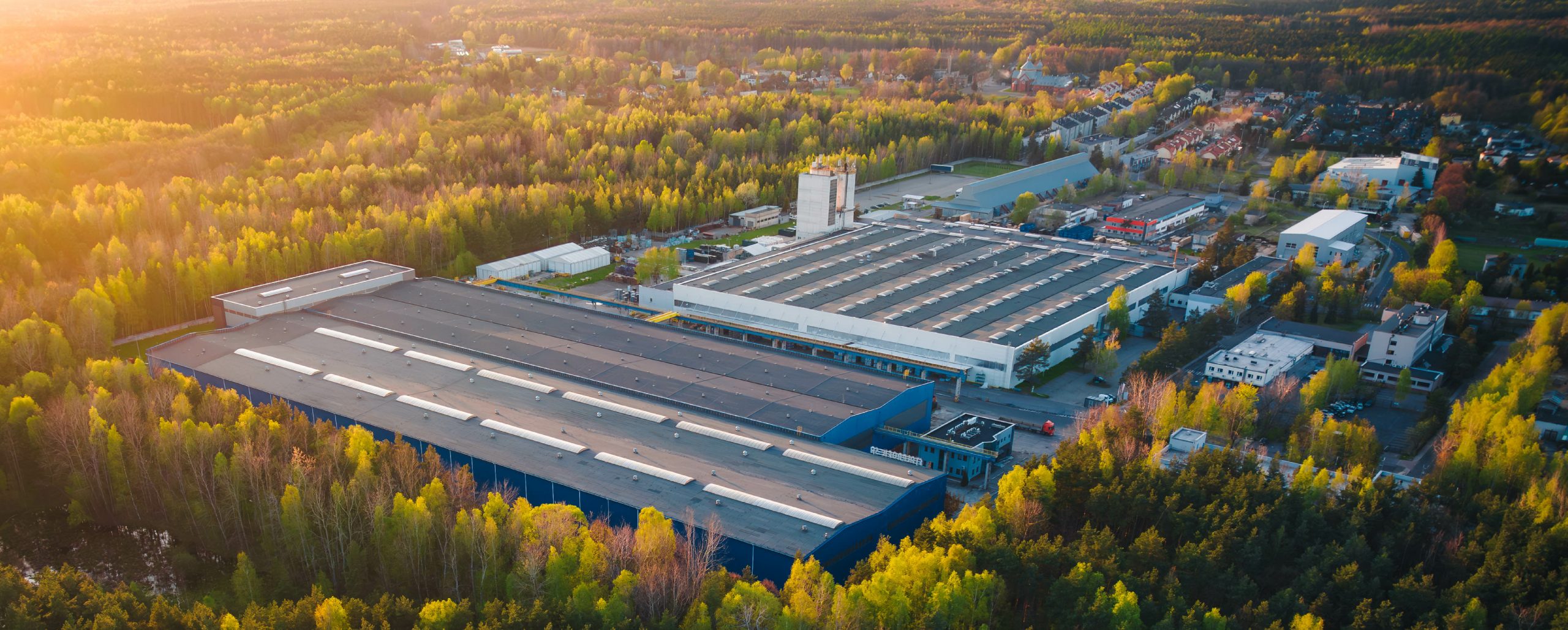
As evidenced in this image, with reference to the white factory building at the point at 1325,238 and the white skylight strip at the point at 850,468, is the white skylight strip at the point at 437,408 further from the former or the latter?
the white factory building at the point at 1325,238

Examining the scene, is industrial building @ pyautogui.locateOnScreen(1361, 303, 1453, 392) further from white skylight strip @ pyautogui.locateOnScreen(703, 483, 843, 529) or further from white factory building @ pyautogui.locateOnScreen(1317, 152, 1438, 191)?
white factory building @ pyautogui.locateOnScreen(1317, 152, 1438, 191)

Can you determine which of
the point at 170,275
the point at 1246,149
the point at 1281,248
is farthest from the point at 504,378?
the point at 1246,149

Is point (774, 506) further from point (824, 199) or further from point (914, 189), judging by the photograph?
point (914, 189)

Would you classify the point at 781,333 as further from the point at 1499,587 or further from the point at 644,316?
the point at 1499,587

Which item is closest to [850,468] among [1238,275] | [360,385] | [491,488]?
[491,488]

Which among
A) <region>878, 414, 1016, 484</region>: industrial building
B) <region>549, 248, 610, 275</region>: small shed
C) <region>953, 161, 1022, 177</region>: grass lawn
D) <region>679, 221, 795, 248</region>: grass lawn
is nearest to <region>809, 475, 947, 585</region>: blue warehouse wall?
<region>878, 414, 1016, 484</region>: industrial building

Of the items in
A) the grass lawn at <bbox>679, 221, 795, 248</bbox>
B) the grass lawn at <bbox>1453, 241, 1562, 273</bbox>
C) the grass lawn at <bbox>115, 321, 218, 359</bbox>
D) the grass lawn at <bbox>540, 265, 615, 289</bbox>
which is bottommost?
the grass lawn at <bbox>115, 321, 218, 359</bbox>

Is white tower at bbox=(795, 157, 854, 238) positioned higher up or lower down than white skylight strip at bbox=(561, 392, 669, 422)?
higher up
